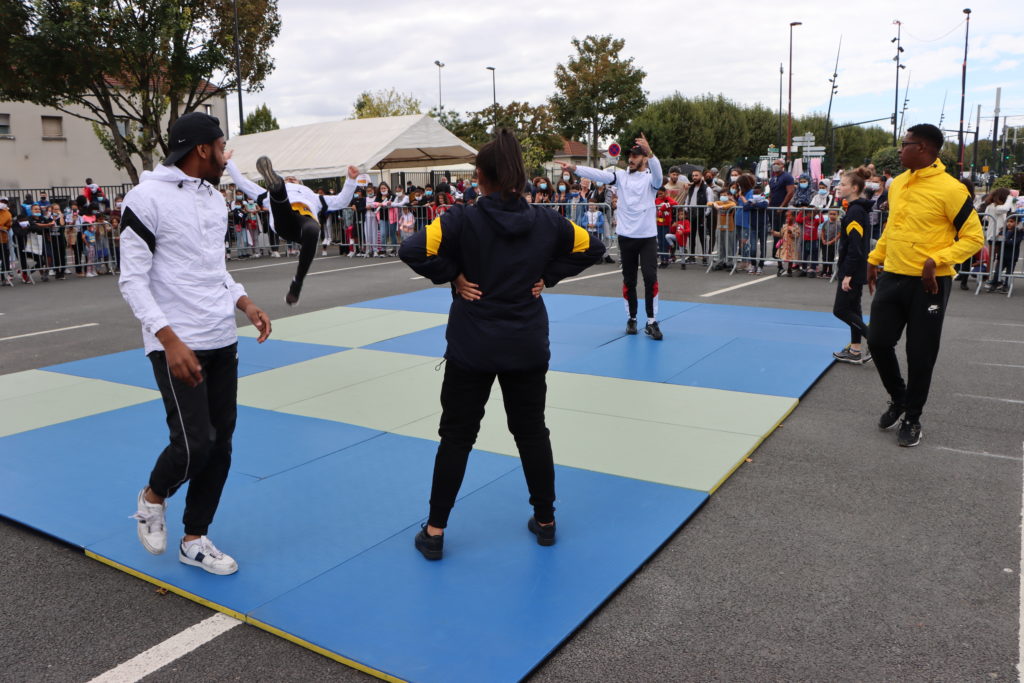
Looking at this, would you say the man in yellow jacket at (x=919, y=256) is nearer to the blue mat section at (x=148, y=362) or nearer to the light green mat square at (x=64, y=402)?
the blue mat section at (x=148, y=362)

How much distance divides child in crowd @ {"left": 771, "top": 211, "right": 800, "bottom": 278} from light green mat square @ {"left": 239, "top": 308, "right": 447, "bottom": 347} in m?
6.72

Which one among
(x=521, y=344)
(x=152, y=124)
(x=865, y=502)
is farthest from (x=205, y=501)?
(x=152, y=124)

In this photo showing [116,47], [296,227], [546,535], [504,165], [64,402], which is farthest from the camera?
[116,47]

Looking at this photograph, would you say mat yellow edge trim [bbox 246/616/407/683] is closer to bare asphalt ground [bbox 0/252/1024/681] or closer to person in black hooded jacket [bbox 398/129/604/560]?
bare asphalt ground [bbox 0/252/1024/681]

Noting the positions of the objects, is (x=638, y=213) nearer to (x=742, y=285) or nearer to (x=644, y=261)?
(x=644, y=261)

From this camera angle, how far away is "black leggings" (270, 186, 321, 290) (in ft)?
17.3

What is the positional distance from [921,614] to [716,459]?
5.96ft

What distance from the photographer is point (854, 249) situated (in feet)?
23.2

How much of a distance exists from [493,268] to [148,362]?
19.0ft

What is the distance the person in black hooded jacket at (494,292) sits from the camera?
132 inches

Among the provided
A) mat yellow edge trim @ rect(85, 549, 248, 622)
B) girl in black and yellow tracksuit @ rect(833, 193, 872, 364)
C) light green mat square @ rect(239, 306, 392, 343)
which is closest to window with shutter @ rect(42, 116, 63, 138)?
light green mat square @ rect(239, 306, 392, 343)

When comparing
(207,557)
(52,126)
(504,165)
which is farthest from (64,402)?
(52,126)

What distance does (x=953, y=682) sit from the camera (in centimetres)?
277

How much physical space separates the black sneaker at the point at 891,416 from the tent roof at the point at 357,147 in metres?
19.3
